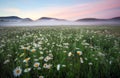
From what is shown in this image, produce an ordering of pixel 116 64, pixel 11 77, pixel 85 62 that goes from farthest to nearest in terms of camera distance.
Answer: pixel 85 62 → pixel 116 64 → pixel 11 77

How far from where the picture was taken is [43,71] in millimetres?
1951

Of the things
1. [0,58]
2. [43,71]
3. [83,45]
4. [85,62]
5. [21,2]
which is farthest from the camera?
[21,2]

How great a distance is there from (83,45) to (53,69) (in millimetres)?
1809

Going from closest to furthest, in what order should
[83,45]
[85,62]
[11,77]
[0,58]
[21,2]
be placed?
[11,77] → [85,62] → [0,58] → [83,45] → [21,2]

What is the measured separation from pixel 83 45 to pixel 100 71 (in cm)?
165

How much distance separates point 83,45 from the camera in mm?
3596

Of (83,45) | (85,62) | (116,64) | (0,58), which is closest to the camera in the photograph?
(116,64)

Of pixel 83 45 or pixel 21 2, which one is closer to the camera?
pixel 83 45

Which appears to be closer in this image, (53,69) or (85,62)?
(53,69)

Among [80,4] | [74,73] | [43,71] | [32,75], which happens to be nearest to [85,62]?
[74,73]

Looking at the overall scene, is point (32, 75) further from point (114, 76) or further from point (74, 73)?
point (114, 76)

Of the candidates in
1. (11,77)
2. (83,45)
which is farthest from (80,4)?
(11,77)

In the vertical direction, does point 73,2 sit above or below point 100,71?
above

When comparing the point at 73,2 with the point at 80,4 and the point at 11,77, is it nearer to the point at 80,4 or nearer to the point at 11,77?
the point at 80,4
